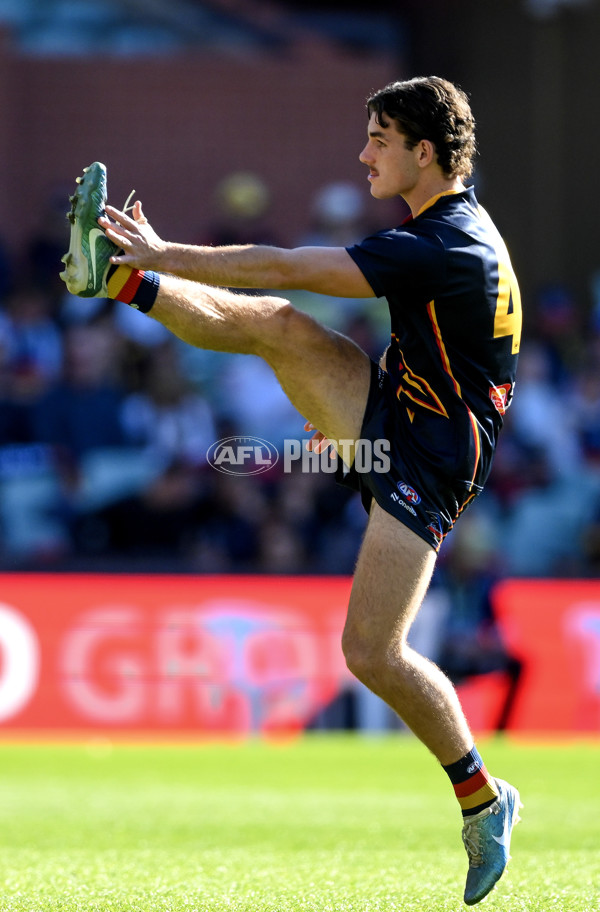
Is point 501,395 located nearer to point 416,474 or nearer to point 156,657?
point 416,474

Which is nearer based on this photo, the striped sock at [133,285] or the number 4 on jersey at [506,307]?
the striped sock at [133,285]

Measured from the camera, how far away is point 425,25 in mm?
17359

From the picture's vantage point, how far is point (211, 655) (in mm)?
11102

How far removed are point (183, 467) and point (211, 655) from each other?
6.06 feet

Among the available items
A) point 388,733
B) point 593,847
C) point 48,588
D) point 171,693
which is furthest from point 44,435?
point 593,847

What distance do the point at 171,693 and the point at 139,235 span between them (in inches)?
280

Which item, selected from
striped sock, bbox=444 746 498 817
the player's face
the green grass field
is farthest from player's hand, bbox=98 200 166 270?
the green grass field

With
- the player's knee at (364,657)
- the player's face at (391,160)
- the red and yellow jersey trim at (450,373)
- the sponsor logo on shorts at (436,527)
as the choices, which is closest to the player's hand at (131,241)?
the player's face at (391,160)

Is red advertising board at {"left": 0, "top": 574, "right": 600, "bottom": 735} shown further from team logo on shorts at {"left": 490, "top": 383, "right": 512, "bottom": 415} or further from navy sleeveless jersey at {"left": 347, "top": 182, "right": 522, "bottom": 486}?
navy sleeveless jersey at {"left": 347, "top": 182, "right": 522, "bottom": 486}

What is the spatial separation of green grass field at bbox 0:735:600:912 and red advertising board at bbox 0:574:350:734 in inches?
14.2

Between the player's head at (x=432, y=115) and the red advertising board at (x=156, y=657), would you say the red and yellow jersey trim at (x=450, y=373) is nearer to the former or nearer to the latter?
the player's head at (x=432, y=115)

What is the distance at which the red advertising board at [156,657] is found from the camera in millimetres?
11031

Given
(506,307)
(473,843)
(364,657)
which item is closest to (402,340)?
(506,307)

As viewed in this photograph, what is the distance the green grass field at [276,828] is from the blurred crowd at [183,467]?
1.75 meters
